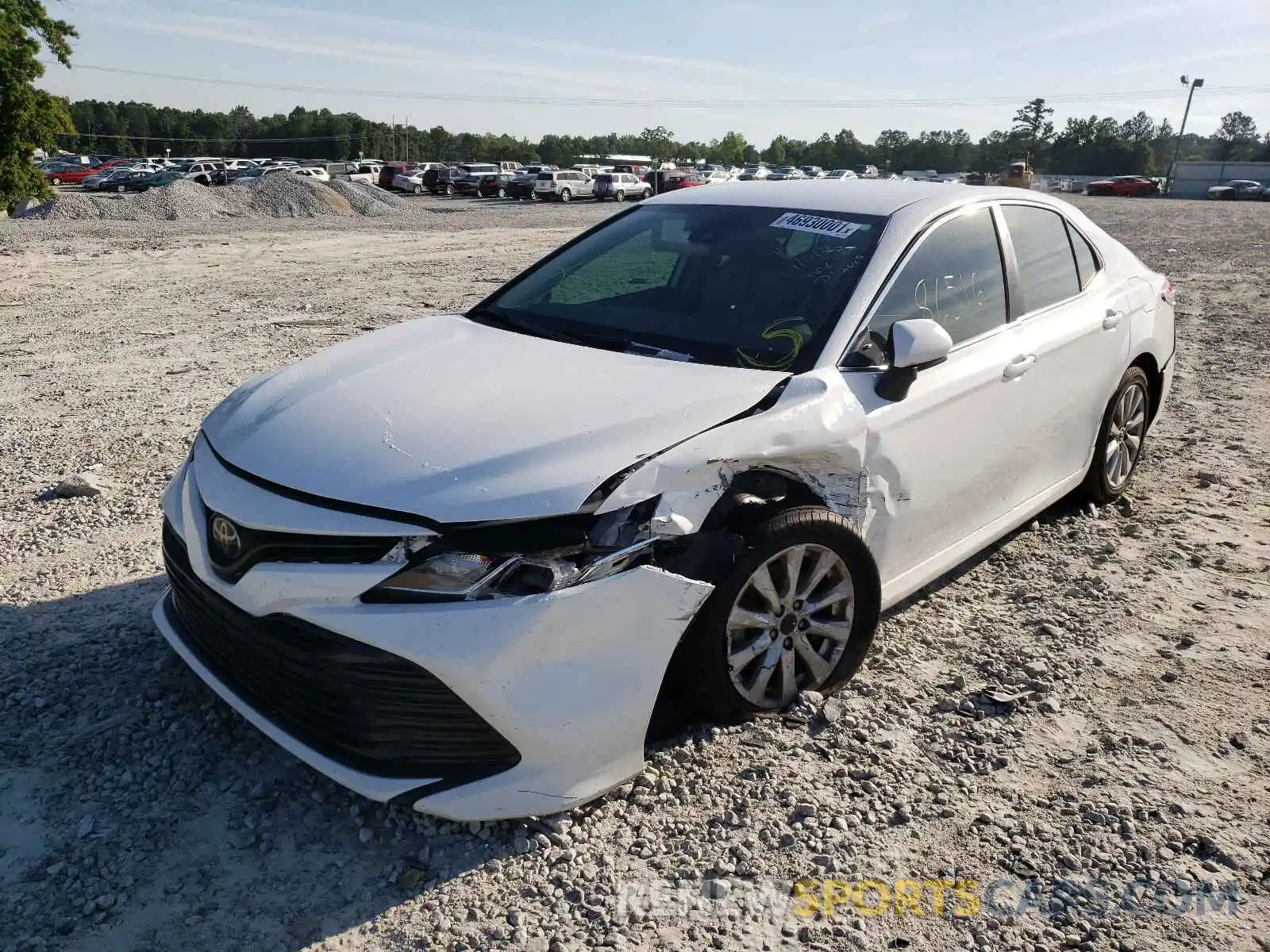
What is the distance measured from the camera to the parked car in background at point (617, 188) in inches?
1773

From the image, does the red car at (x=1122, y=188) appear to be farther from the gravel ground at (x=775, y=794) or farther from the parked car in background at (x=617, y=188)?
the gravel ground at (x=775, y=794)

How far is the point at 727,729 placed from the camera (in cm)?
326

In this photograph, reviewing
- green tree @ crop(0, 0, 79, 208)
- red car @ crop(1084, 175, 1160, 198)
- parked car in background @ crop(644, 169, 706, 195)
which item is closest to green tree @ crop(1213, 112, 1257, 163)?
red car @ crop(1084, 175, 1160, 198)

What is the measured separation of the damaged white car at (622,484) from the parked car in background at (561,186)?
41.9 meters

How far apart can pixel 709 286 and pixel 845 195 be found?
80cm

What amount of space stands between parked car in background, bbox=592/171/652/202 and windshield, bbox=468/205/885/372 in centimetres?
4155

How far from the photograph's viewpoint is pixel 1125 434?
522 cm

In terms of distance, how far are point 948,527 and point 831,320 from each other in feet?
3.19

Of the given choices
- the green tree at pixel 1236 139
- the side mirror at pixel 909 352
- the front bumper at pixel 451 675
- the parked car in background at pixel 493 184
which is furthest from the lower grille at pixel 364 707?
the green tree at pixel 1236 139

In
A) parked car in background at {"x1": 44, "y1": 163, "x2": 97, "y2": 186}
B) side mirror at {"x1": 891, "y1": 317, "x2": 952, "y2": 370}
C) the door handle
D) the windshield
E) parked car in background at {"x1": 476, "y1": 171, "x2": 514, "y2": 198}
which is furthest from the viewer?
parked car in background at {"x1": 44, "y1": 163, "x2": 97, "y2": 186}

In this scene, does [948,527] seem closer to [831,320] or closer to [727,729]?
[831,320]

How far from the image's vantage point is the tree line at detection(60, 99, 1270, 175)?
4584 inches

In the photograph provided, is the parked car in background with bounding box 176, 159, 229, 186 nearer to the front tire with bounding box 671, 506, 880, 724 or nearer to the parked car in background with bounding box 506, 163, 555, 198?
the parked car in background with bounding box 506, 163, 555, 198

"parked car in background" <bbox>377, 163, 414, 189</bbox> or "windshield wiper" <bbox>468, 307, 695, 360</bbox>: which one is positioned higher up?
"windshield wiper" <bbox>468, 307, 695, 360</bbox>
